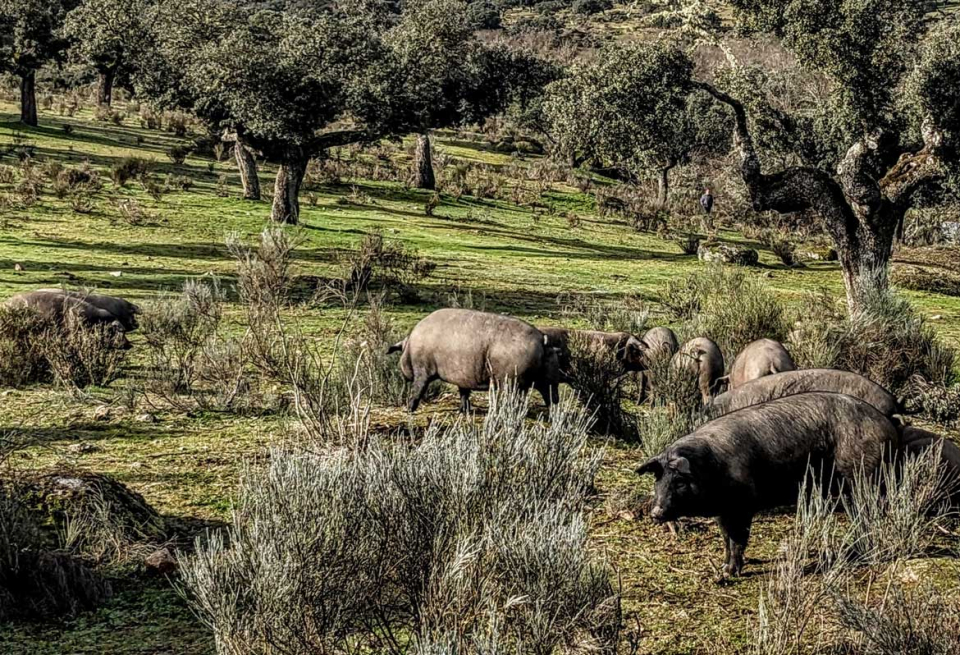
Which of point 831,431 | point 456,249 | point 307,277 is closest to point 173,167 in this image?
point 456,249

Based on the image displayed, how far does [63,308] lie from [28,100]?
87.1 feet

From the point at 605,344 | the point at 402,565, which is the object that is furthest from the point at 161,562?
the point at 605,344

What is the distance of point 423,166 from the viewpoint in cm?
3722

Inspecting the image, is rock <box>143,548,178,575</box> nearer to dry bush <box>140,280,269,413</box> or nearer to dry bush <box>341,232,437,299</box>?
dry bush <box>140,280,269,413</box>

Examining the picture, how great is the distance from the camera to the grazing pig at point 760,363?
34.9ft

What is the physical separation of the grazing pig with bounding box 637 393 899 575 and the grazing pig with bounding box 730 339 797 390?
3282mm

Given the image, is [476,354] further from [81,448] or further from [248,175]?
[248,175]

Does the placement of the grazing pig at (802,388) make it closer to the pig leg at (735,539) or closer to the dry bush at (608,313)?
the pig leg at (735,539)

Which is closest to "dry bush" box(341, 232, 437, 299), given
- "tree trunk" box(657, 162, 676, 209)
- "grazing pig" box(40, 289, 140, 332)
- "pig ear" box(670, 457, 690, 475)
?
"grazing pig" box(40, 289, 140, 332)

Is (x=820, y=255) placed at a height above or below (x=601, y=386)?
above

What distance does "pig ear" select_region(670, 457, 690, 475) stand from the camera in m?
6.35

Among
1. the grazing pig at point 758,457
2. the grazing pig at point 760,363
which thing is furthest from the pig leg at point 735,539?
the grazing pig at point 760,363

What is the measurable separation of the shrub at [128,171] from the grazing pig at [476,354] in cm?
1952

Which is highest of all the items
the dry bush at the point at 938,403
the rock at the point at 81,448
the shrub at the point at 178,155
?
the shrub at the point at 178,155
